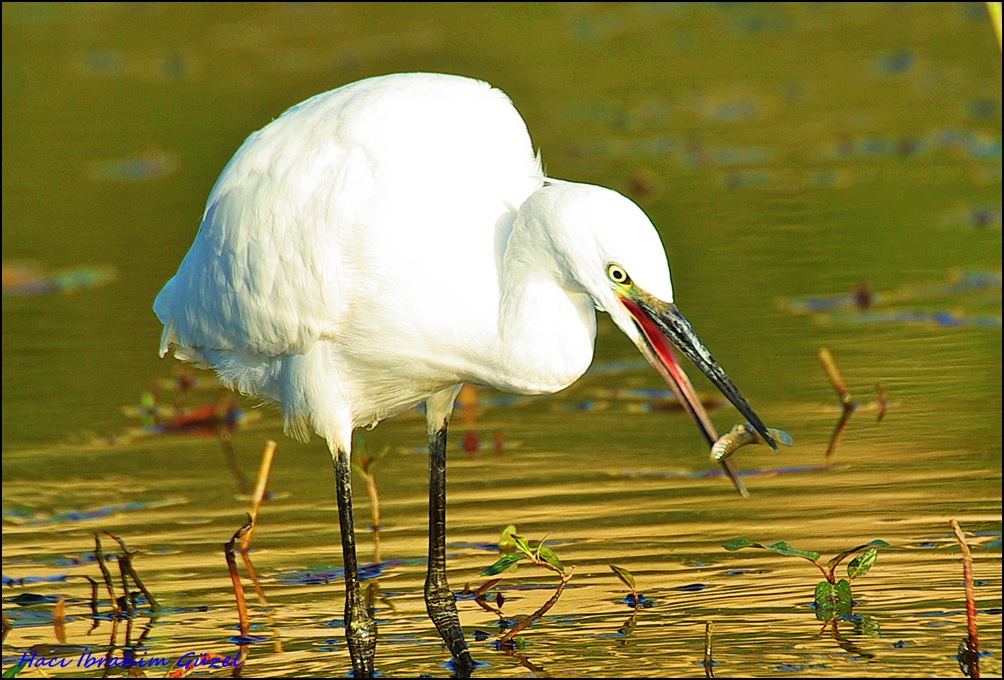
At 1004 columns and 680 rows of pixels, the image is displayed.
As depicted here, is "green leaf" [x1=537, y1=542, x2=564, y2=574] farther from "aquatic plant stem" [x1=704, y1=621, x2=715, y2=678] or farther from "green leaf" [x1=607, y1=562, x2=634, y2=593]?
"aquatic plant stem" [x1=704, y1=621, x2=715, y2=678]

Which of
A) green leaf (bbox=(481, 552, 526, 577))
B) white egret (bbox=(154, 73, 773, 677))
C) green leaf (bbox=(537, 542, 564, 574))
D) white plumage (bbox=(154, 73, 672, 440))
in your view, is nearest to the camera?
white egret (bbox=(154, 73, 773, 677))

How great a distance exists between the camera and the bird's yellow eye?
417 centimetres

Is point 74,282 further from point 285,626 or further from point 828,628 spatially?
point 828,628

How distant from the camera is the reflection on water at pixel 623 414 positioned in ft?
16.5

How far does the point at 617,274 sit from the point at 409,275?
73 centimetres

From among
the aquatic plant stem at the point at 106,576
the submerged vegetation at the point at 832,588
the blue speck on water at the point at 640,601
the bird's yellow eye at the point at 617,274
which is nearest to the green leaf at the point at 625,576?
the blue speck on water at the point at 640,601

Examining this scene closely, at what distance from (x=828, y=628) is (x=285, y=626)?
1711 millimetres

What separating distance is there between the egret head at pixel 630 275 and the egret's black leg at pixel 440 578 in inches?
44.0

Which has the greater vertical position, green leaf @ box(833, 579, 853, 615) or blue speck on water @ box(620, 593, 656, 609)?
blue speck on water @ box(620, 593, 656, 609)

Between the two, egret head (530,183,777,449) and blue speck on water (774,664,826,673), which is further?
blue speck on water (774,664,826,673)

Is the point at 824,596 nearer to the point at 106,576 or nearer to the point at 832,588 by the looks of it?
the point at 832,588

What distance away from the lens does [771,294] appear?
28.2 feet

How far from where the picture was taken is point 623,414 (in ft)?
23.3

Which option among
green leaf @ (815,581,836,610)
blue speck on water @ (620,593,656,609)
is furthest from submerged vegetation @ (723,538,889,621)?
blue speck on water @ (620,593,656,609)
